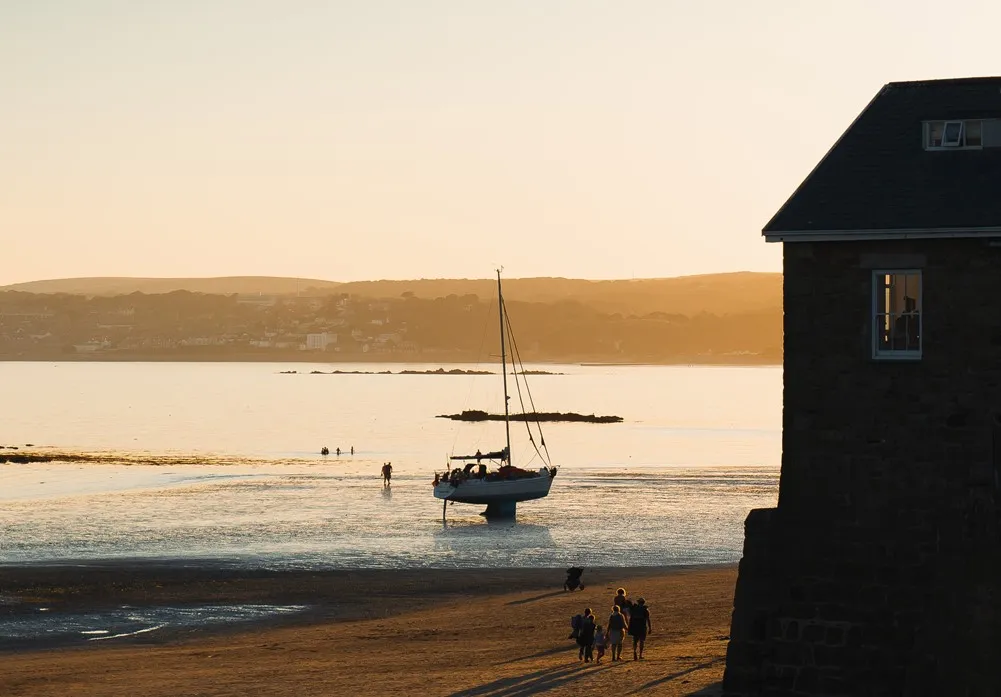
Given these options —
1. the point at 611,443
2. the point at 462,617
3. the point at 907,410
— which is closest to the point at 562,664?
the point at 462,617

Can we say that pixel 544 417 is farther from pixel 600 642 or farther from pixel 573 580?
pixel 600 642

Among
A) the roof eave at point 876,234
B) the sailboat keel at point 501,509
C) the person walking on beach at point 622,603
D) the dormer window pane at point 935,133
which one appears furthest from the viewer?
the sailboat keel at point 501,509

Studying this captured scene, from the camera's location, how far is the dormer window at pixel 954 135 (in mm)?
22797

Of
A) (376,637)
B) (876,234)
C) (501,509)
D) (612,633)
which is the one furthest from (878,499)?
(501,509)

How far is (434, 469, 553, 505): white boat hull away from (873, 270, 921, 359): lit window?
4543 centimetres

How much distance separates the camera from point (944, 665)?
20969 mm

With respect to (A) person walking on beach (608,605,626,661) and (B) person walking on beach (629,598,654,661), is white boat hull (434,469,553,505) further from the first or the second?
(A) person walking on beach (608,605,626,661)

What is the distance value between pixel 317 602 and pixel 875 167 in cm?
2369

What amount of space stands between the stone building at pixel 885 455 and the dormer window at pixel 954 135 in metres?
0.44

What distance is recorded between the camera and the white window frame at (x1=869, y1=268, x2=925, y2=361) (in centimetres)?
2139

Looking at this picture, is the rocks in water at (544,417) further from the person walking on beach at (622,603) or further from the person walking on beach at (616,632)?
the person walking on beach at (616,632)

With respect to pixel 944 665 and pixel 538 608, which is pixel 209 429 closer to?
pixel 538 608

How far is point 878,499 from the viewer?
21.5 m

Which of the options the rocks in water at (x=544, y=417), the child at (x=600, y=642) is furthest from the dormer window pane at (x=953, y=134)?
the rocks in water at (x=544, y=417)
